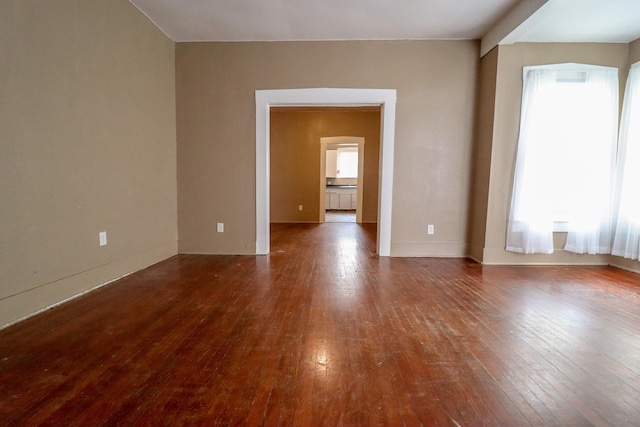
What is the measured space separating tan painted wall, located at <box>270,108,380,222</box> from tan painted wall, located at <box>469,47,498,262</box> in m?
3.70

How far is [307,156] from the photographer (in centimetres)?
754

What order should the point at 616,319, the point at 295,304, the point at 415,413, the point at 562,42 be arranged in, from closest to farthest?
the point at 415,413, the point at 616,319, the point at 295,304, the point at 562,42

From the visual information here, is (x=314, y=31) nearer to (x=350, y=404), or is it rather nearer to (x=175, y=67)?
(x=175, y=67)

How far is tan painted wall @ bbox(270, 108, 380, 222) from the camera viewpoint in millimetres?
7484

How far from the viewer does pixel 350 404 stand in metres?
1.27

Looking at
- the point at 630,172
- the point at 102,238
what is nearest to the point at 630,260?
the point at 630,172

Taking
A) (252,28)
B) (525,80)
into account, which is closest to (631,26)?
(525,80)

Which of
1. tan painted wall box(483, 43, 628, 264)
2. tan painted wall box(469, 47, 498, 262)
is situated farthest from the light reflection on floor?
tan painted wall box(483, 43, 628, 264)

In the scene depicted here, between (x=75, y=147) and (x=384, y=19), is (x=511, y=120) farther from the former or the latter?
(x=75, y=147)

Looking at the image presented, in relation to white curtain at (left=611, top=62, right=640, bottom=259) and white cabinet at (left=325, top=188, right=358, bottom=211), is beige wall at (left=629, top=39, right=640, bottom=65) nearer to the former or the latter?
white curtain at (left=611, top=62, right=640, bottom=259)

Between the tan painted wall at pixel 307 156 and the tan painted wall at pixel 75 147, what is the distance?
4.02 meters

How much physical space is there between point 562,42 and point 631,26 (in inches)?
21.8

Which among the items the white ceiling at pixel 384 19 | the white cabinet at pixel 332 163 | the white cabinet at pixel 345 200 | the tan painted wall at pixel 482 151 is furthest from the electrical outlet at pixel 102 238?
the white cabinet at pixel 332 163

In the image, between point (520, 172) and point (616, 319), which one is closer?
point (616, 319)
